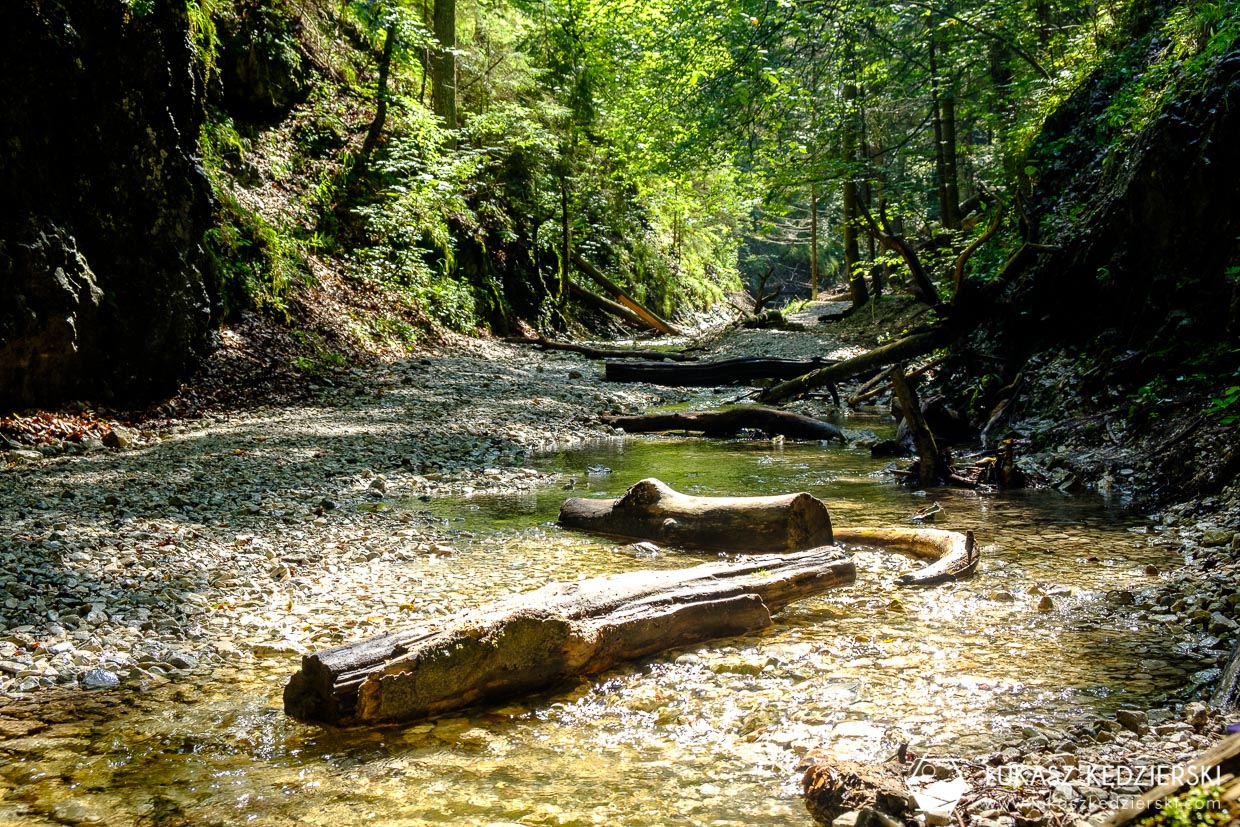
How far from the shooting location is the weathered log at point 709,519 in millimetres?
5457

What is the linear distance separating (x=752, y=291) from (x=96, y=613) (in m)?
56.5

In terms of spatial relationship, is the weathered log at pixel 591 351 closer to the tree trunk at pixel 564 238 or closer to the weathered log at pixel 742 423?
the tree trunk at pixel 564 238

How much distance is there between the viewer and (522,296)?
74.7 ft

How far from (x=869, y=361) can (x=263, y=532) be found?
8.86 metres

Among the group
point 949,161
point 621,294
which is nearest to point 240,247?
point 621,294

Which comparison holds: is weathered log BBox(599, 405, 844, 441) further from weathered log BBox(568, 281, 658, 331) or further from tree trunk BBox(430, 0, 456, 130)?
weathered log BBox(568, 281, 658, 331)

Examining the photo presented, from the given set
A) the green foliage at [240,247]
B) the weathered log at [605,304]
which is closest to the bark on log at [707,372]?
the green foliage at [240,247]

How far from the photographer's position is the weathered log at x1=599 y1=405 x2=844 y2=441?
10.9 m

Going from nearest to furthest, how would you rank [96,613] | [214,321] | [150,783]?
[150,783] → [96,613] → [214,321]

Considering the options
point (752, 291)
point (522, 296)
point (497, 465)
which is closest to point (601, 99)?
point (522, 296)

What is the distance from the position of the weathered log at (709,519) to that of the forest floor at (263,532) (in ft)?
4.37

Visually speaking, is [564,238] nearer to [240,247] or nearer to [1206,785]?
[240,247]

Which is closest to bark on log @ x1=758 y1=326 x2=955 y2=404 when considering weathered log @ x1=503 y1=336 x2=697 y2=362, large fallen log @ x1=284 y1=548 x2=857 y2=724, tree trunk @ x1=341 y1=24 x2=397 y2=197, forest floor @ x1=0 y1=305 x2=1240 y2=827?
forest floor @ x1=0 y1=305 x2=1240 y2=827

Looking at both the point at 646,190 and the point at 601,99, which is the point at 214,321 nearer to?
the point at 601,99
